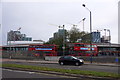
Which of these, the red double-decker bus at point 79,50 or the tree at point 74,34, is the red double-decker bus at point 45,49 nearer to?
the red double-decker bus at point 79,50

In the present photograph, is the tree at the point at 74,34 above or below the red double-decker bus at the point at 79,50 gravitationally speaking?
above

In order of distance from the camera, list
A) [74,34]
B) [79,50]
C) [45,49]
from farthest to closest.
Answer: [74,34] < [45,49] < [79,50]

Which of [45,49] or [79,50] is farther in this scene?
Result: [45,49]

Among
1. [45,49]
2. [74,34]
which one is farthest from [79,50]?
[74,34]

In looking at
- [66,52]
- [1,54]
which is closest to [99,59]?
[66,52]

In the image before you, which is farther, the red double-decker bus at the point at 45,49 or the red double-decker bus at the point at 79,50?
the red double-decker bus at the point at 45,49

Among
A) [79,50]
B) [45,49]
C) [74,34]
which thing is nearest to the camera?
[79,50]

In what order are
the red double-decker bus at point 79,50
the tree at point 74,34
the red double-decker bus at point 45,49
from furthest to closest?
1. the tree at point 74,34
2. the red double-decker bus at point 45,49
3. the red double-decker bus at point 79,50

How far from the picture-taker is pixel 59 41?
85.1 meters

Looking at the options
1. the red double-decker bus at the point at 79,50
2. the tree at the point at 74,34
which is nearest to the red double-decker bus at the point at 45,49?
the red double-decker bus at the point at 79,50

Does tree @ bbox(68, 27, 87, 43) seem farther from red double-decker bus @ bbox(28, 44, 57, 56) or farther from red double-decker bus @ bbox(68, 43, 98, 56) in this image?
red double-decker bus @ bbox(68, 43, 98, 56)

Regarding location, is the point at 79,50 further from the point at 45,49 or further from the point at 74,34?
the point at 74,34

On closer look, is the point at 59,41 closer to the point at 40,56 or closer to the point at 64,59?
the point at 40,56

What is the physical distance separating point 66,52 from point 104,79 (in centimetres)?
4154
